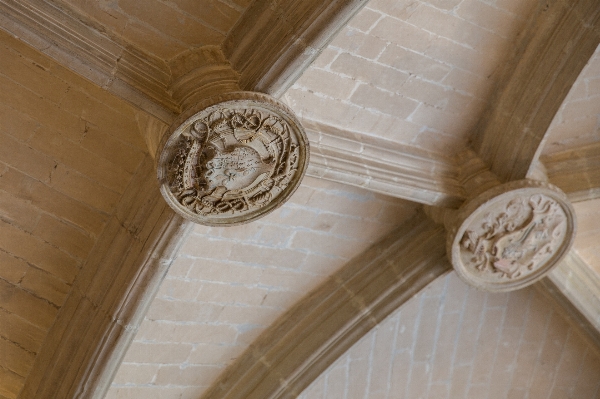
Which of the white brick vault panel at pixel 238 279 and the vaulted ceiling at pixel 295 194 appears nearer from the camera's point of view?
the vaulted ceiling at pixel 295 194

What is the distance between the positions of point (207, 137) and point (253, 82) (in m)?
0.32

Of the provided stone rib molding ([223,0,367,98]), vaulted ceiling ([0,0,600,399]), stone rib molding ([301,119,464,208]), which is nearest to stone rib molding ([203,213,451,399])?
vaulted ceiling ([0,0,600,399])

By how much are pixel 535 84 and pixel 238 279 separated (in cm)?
197

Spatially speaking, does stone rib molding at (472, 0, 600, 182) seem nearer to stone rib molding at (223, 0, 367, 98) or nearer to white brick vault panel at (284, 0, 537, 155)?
white brick vault panel at (284, 0, 537, 155)

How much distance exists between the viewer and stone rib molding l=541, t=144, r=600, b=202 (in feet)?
13.2

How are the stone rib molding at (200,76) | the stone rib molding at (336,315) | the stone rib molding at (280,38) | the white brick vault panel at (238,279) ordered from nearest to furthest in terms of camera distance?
the stone rib molding at (280,38) → the stone rib molding at (200,76) → the white brick vault panel at (238,279) → the stone rib molding at (336,315)

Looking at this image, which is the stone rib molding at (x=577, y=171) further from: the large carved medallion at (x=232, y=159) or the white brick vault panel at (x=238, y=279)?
the large carved medallion at (x=232, y=159)

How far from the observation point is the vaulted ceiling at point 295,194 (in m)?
3.05

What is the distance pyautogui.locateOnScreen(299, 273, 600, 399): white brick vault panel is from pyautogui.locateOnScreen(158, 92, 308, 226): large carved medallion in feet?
4.86

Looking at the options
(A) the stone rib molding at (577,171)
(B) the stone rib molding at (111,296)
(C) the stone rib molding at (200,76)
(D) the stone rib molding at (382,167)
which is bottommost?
(B) the stone rib molding at (111,296)

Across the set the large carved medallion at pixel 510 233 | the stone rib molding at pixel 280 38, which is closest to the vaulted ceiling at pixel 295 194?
the stone rib molding at pixel 280 38

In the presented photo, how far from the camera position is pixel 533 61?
12.1 feet

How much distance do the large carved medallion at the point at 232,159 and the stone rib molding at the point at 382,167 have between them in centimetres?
41

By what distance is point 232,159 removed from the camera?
3.03 meters
